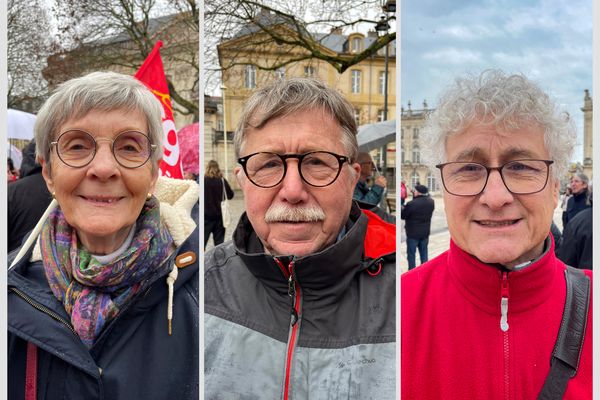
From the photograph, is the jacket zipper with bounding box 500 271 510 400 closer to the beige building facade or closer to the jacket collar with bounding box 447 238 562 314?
the jacket collar with bounding box 447 238 562 314

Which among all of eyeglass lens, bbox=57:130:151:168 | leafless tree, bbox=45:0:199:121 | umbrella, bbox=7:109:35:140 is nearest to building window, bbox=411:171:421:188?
eyeglass lens, bbox=57:130:151:168

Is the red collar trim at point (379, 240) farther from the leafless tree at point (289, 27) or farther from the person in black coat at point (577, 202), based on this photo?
the person in black coat at point (577, 202)

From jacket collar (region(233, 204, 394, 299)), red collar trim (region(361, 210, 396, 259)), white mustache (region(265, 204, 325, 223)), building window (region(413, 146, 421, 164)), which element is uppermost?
building window (region(413, 146, 421, 164))

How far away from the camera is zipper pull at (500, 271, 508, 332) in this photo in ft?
3.22

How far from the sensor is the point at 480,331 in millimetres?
1037

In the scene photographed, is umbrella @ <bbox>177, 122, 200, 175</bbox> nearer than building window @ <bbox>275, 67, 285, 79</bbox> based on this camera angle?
No

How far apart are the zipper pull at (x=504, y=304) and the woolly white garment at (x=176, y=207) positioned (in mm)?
724

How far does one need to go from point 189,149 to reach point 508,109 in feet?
3.31

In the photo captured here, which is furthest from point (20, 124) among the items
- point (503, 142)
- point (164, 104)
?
point (503, 142)

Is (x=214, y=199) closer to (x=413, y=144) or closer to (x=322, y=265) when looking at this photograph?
(x=322, y=265)

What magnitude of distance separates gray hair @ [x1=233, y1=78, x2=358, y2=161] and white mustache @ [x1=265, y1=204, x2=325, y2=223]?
0.15m

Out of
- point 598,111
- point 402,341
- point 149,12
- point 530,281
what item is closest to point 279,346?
point 402,341

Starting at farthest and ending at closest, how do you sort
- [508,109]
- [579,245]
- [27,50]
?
[579,245] < [27,50] < [508,109]

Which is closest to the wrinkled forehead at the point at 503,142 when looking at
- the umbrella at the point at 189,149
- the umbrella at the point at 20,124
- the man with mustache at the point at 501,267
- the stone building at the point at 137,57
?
the man with mustache at the point at 501,267
